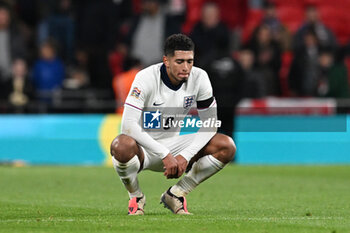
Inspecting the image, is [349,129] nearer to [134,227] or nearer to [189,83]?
[189,83]

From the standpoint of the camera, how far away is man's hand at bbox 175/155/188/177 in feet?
28.1

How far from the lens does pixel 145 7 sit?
62.1ft

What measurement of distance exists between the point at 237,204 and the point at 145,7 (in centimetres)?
938

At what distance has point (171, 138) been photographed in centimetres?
914

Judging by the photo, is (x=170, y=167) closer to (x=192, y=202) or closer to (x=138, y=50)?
(x=192, y=202)

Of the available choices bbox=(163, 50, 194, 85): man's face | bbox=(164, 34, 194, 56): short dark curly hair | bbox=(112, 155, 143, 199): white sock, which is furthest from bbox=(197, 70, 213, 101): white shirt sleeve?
bbox=(112, 155, 143, 199): white sock

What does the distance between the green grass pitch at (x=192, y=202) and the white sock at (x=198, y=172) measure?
28 centimetres

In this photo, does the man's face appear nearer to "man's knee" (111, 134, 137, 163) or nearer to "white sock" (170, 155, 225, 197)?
"man's knee" (111, 134, 137, 163)

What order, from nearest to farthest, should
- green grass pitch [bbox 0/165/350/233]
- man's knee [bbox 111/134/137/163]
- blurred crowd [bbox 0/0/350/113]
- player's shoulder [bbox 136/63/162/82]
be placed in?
1. green grass pitch [bbox 0/165/350/233]
2. man's knee [bbox 111/134/137/163]
3. player's shoulder [bbox 136/63/162/82]
4. blurred crowd [bbox 0/0/350/113]

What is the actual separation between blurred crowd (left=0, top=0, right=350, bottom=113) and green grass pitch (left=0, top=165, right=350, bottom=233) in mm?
1822

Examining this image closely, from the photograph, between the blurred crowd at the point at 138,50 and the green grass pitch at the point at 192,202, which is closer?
the green grass pitch at the point at 192,202

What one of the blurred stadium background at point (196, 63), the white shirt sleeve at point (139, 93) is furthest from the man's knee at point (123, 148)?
the blurred stadium background at point (196, 63)

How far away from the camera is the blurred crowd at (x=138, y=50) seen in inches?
706

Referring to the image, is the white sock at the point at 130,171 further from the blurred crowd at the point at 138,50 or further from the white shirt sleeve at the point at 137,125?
the blurred crowd at the point at 138,50
